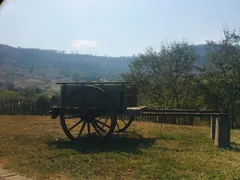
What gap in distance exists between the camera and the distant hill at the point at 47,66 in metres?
114

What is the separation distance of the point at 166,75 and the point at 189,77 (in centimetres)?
158

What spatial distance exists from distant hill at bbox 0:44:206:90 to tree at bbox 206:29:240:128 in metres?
89.1

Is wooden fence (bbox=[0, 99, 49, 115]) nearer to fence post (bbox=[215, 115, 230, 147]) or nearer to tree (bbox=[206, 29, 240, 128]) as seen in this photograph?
tree (bbox=[206, 29, 240, 128])

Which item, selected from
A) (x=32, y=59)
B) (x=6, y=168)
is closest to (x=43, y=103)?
(x=6, y=168)

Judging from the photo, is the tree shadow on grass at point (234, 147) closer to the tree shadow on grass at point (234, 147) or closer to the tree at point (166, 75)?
the tree shadow on grass at point (234, 147)

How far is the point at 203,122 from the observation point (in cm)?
1609

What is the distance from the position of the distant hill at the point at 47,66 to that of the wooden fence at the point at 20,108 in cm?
8325

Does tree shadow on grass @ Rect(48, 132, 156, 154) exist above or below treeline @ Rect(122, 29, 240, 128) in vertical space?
below

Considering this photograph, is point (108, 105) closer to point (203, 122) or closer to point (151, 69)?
point (203, 122)

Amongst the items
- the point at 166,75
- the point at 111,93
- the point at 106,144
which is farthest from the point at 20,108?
the point at 106,144

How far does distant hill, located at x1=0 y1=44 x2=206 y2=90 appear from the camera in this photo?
113750 mm

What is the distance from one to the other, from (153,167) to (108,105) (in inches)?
110

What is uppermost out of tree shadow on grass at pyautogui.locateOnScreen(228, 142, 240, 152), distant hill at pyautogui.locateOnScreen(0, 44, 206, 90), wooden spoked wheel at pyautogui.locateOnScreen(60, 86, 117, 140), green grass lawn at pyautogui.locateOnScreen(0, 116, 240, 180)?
distant hill at pyautogui.locateOnScreen(0, 44, 206, 90)

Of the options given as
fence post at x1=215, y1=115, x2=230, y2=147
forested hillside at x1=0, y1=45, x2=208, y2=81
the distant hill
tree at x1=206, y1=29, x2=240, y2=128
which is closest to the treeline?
tree at x1=206, y1=29, x2=240, y2=128
